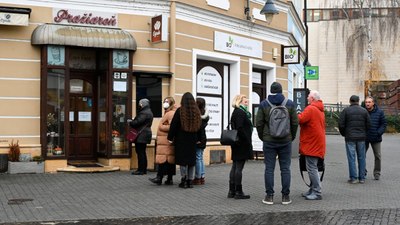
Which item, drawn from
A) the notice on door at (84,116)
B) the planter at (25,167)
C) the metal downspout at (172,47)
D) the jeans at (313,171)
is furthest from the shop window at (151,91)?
the jeans at (313,171)

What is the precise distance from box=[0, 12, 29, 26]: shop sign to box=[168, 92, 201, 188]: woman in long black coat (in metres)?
4.28

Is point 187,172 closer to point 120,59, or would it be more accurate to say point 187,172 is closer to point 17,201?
point 17,201

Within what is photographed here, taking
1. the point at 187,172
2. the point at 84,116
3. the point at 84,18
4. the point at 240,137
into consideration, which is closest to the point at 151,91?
the point at 84,116

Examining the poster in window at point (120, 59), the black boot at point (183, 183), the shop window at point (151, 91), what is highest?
the poster in window at point (120, 59)

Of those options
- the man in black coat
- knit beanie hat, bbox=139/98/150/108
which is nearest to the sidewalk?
the man in black coat

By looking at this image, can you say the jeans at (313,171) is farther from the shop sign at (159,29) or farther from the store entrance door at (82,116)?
the store entrance door at (82,116)

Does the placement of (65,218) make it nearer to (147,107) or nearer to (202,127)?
(202,127)

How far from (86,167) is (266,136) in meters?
5.46

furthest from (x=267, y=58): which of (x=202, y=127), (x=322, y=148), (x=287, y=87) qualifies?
A: (x=322, y=148)

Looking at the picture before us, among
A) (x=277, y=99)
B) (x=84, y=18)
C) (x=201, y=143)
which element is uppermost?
(x=84, y=18)

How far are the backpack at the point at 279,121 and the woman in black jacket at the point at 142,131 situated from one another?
4265 mm

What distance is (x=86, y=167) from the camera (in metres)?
12.5

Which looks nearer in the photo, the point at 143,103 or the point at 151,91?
the point at 143,103

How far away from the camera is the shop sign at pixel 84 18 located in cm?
1237
